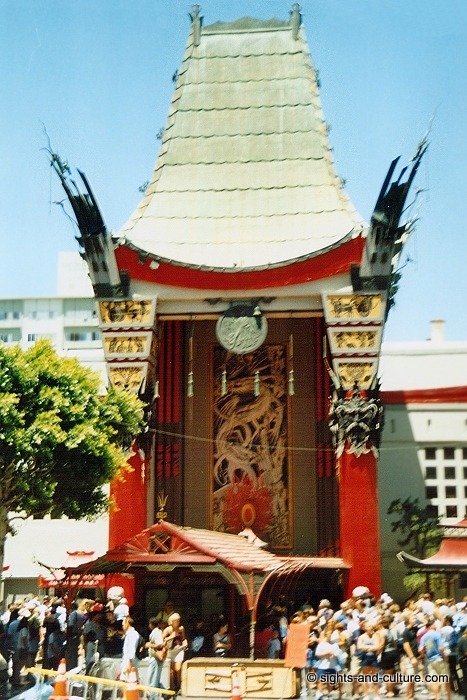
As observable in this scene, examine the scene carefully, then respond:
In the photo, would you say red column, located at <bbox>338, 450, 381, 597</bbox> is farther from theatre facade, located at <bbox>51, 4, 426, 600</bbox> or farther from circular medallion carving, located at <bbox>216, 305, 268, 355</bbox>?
circular medallion carving, located at <bbox>216, 305, 268, 355</bbox>

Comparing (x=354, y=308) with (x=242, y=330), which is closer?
(x=354, y=308)

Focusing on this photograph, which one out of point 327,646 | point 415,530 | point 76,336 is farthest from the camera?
point 76,336

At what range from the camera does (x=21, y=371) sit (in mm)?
30438

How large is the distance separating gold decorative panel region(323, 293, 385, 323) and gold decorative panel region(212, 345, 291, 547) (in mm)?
3945

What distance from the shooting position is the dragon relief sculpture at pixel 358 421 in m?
39.4

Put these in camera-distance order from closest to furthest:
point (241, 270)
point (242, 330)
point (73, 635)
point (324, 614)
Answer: point (73, 635), point (324, 614), point (241, 270), point (242, 330)

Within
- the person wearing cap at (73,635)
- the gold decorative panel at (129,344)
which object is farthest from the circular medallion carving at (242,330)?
the person wearing cap at (73,635)

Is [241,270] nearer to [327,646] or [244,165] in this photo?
[244,165]

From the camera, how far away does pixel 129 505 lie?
3956cm

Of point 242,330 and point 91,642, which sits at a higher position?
point 242,330

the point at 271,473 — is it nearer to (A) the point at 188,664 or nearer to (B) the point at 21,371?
(B) the point at 21,371

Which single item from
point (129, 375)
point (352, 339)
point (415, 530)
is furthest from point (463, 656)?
point (129, 375)

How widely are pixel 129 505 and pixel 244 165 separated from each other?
14519 mm

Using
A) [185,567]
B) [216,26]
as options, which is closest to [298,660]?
[185,567]
